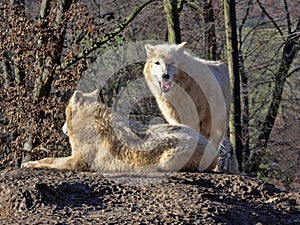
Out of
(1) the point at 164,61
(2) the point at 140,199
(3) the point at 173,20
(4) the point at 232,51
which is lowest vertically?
(2) the point at 140,199

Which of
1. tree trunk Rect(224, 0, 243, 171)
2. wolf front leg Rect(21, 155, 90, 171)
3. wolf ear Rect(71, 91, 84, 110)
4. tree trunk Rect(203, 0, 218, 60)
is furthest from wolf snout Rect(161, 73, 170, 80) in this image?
tree trunk Rect(203, 0, 218, 60)

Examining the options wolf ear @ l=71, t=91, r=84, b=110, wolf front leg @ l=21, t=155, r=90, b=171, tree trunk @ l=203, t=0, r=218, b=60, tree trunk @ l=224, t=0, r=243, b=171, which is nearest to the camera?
wolf front leg @ l=21, t=155, r=90, b=171

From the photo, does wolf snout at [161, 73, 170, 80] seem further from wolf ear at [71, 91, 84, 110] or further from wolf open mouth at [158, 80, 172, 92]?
wolf ear at [71, 91, 84, 110]

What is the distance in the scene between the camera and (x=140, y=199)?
452 centimetres

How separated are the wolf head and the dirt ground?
3406 millimetres

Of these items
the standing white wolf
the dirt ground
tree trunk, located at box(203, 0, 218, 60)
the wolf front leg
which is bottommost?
the dirt ground

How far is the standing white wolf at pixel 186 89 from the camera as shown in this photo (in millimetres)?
8578

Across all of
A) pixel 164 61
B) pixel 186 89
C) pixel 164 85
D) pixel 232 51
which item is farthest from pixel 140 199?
pixel 232 51

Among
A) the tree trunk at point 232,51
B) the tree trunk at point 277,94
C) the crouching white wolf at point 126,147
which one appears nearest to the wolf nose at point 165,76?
the crouching white wolf at point 126,147

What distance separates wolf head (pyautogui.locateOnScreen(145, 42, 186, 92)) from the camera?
27.8 ft

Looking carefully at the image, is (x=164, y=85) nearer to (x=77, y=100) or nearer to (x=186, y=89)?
(x=186, y=89)

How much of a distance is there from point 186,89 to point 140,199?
464cm

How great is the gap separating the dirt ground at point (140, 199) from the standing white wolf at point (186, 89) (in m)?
3.49

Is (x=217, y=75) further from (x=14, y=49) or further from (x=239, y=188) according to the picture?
(x=239, y=188)
